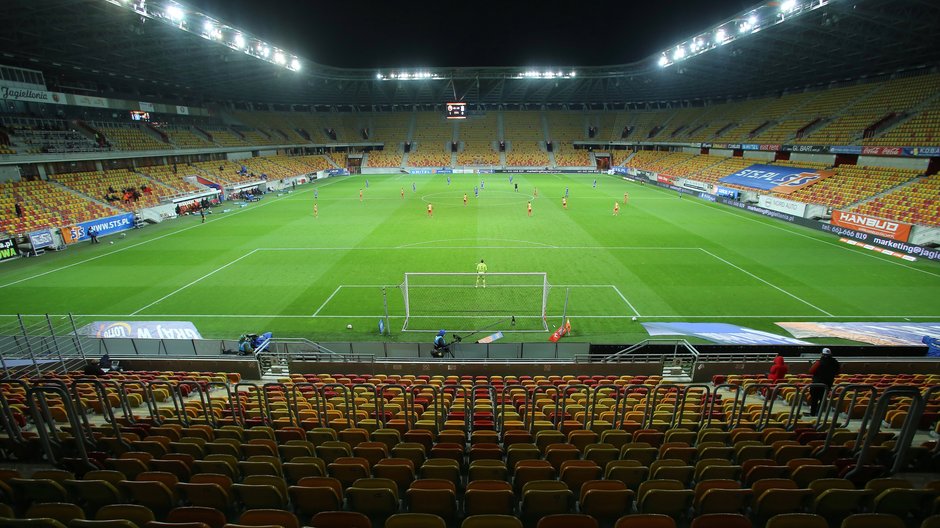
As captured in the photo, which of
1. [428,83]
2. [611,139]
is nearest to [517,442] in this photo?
[428,83]

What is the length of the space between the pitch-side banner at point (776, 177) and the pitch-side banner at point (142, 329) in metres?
48.7

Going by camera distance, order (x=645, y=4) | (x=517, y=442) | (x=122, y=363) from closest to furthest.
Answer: (x=517, y=442) → (x=122, y=363) → (x=645, y=4)

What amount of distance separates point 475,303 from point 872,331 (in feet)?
52.7

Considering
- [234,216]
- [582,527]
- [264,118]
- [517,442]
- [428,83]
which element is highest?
[428,83]

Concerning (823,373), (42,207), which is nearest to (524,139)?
(42,207)

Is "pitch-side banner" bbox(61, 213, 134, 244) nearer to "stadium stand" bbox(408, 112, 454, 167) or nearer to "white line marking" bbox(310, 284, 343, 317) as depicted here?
"white line marking" bbox(310, 284, 343, 317)

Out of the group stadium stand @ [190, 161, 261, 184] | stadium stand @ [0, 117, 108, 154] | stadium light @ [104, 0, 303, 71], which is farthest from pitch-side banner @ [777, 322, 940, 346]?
stadium stand @ [190, 161, 261, 184]

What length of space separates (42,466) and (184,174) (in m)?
53.5

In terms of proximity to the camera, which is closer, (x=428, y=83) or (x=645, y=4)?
(x=645, y=4)

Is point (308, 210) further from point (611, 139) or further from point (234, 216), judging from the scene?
point (611, 139)

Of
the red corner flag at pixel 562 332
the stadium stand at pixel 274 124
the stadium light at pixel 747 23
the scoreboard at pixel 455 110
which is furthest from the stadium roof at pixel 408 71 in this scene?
the red corner flag at pixel 562 332

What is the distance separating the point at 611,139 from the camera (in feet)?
293

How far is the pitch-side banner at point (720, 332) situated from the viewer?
53.4 ft

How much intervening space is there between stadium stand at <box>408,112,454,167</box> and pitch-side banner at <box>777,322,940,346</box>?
7358 centimetres
